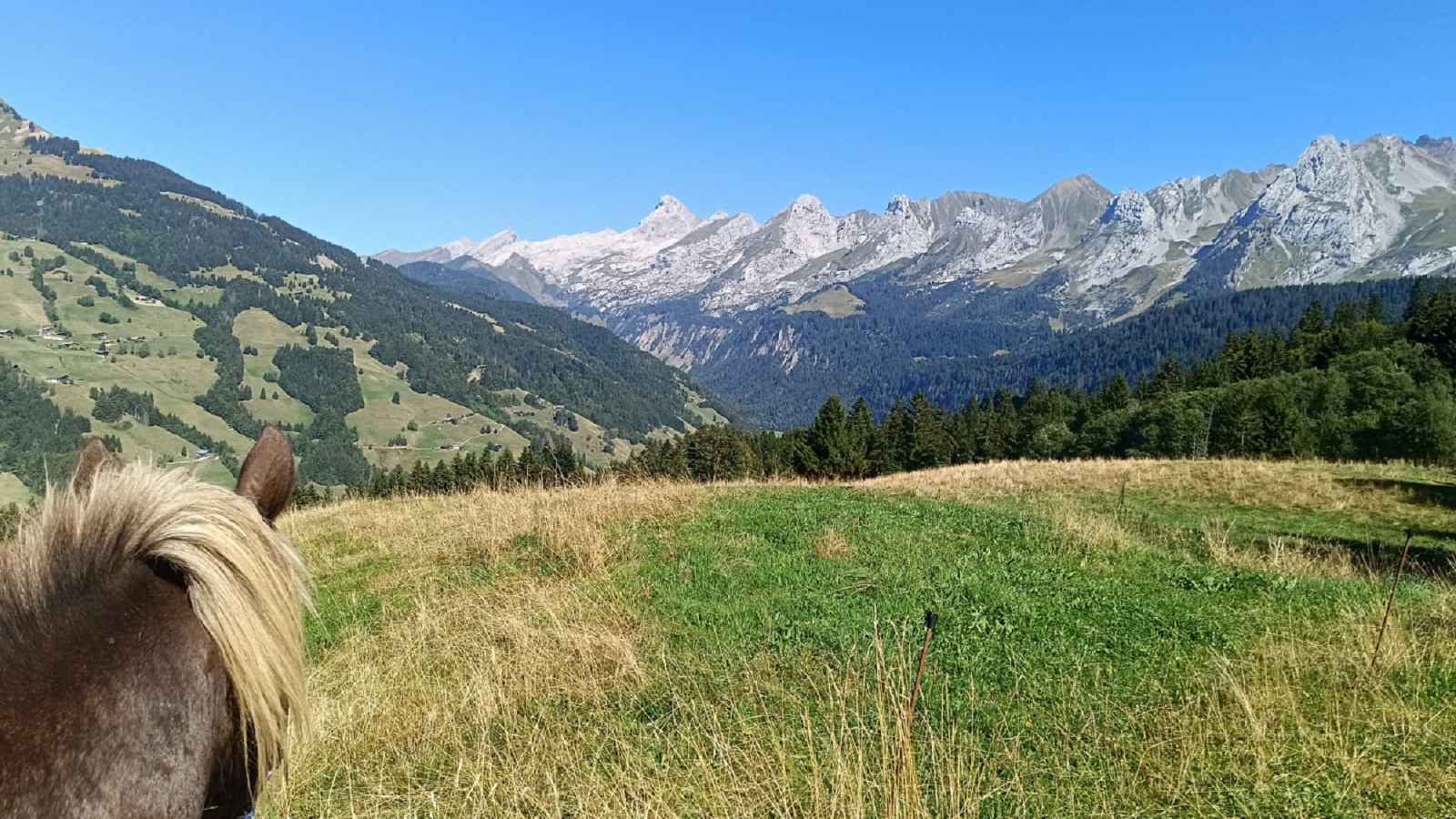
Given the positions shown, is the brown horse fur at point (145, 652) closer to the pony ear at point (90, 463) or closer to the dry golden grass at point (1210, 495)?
the pony ear at point (90, 463)

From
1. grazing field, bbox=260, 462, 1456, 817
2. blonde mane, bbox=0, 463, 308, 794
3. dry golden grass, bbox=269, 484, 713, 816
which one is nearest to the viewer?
blonde mane, bbox=0, 463, 308, 794

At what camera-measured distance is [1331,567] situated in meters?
10.5

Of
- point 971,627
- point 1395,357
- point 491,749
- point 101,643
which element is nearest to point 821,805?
point 491,749

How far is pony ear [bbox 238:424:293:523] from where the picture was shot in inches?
76.5

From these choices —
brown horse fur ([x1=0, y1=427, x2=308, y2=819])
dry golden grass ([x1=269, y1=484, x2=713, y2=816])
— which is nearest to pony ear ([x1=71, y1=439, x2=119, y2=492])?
brown horse fur ([x1=0, y1=427, x2=308, y2=819])

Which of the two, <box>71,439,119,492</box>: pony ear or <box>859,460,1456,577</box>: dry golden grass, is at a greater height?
<box>71,439,119,492</box>: pony ear

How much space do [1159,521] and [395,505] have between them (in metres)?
18.1

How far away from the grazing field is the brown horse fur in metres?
1.00

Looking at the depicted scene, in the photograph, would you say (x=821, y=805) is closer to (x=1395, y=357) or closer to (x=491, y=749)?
(x=491, y=749)

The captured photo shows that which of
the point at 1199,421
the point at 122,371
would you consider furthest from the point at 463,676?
the point at 122,371

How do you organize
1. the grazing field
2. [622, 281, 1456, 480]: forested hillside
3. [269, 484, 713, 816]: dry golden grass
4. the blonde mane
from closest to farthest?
the blonde mane
the grazing field
[269, 484, 713, 816]: dry golden grass
[622, 281, 1456, 480]: forested hillside

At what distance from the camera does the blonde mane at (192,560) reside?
154 cm

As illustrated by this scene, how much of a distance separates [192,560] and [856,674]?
459cm

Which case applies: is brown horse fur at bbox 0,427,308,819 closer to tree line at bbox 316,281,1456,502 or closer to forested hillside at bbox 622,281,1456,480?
tree line at bbox 316,281,1456,502
